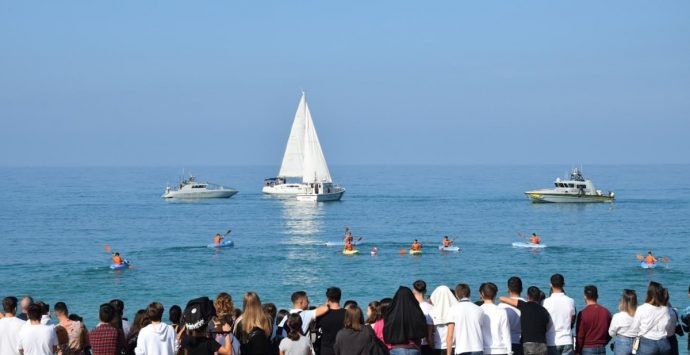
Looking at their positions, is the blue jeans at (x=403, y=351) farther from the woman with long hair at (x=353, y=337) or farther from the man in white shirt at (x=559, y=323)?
the man in white shirt at (x=559, y=323)

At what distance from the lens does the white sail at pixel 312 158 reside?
13275 centimetres

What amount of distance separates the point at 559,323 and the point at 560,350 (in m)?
0.39

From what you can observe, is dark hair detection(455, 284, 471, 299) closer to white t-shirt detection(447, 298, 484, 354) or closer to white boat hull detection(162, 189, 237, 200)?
white t-shirt detection(447, 298, 484, 354)

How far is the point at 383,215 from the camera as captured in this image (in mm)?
112062

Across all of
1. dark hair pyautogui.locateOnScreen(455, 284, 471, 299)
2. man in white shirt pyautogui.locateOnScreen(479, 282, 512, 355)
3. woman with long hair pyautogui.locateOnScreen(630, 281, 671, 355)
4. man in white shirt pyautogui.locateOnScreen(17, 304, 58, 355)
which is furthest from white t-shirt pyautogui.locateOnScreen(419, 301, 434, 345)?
man in white shirt pyautogui.locateOnScreen(17, 304, 58, 355)

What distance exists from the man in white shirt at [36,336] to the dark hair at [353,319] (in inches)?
157

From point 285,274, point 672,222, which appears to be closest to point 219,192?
point 672,222

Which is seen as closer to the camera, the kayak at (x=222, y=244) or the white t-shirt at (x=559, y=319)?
the white t-shirt at (x=559, y=319)

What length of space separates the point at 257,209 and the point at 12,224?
34.6m

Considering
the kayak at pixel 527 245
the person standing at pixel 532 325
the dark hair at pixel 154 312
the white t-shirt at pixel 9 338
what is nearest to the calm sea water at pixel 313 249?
the kayak at pixel 527 245

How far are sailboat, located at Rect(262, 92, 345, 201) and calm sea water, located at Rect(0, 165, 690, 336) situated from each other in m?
3.22

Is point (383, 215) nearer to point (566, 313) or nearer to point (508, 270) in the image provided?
point (508, 270)

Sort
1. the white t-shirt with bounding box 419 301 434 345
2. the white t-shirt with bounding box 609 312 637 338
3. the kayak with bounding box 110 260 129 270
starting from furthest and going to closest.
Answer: the kayak with bounding box 110 260 129 270
the white t-shirt with bounding box 609 312 637 338
the white t-shirt with bounding box 419 301 434 345

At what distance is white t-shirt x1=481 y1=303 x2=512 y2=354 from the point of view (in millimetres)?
12453
